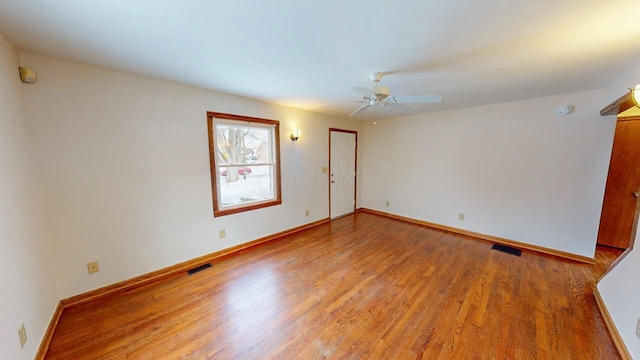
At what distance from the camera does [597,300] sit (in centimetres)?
221

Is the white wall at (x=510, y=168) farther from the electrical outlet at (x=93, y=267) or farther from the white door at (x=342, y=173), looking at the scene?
the electrical outlet at (x=93, y=267)

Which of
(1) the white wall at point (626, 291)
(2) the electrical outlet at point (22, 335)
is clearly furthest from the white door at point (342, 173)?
(2) the electrical outlet at point (22, 335)

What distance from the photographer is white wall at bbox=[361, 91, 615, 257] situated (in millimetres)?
2977

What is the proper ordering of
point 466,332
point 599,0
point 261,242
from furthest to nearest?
point 261,242, point 466,332, point 599,0

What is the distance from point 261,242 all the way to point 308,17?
3.16 meters

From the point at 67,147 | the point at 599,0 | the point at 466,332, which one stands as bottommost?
the point at 466,332

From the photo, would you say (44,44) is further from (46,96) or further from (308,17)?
(308,17)

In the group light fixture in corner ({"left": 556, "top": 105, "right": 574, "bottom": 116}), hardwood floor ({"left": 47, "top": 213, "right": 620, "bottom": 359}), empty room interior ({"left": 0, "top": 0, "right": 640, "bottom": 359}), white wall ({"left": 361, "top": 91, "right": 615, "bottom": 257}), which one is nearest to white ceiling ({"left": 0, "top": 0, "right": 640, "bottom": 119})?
empty room interior ({"left": 0, "top": 0, "right": 640, "bottom": 359})

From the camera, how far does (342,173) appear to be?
5.16 meters

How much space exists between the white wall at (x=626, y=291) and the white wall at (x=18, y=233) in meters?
3.95

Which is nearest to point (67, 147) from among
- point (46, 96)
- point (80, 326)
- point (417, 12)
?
point (46, 96)

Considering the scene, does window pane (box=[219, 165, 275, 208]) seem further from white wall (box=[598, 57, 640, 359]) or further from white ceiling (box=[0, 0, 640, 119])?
white wall (box=[598, 57, 640, 359])

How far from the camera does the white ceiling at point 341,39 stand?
4.25 feet

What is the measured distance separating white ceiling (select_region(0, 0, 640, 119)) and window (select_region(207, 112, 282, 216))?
803 mm
